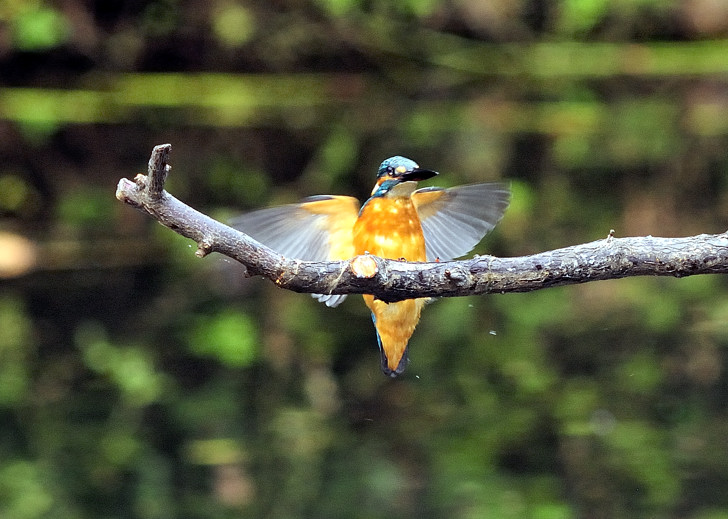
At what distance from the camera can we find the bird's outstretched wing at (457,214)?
260cm

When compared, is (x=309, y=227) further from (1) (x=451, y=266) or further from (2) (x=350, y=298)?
(2) (x=350, y=298)

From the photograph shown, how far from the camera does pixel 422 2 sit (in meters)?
7.49

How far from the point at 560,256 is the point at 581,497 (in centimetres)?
132

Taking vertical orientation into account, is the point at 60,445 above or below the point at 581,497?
above

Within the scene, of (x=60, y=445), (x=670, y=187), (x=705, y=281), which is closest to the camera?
(x=60, y=445)

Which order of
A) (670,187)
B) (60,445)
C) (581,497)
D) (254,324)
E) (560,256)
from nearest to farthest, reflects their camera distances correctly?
(560,256)
(581,497)
(60,445)
(254,324)
(670,187)

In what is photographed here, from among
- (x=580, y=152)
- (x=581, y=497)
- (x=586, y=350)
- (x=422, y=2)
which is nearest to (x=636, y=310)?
(x=586, y=350)

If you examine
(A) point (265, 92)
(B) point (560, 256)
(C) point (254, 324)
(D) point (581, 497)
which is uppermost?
(A) point (265, 92)

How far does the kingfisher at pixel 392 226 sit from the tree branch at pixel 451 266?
0.47 meters

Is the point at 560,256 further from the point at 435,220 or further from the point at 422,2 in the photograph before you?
the point at 422,2

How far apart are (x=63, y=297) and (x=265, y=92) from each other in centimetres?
334

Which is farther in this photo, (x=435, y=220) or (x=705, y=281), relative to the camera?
(x=705, y=281)

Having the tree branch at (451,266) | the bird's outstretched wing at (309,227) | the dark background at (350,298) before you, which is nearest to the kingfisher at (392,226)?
the bird's outstretched wing at (309,227)

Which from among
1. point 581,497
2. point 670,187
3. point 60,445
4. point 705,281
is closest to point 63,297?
point 60,445
